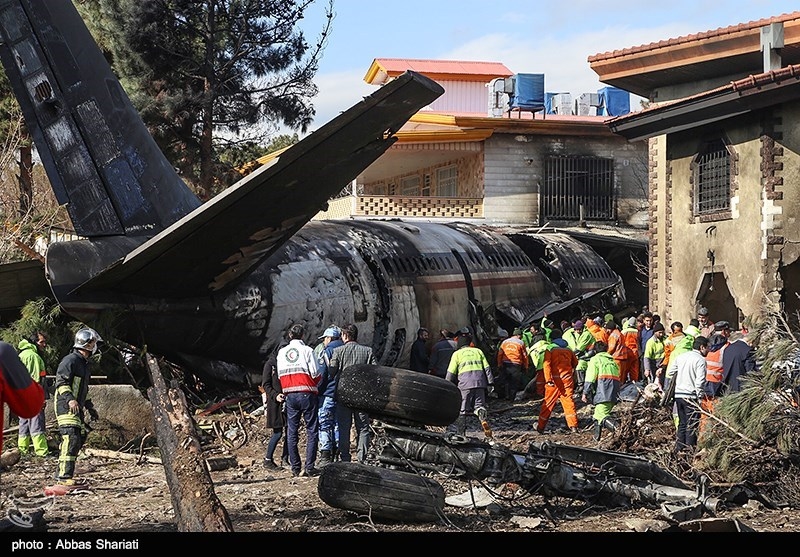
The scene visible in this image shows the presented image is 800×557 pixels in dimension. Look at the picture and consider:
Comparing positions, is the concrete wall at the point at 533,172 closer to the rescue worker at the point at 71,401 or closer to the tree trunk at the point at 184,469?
the rescue worker at the point at 71,401

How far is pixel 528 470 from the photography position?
10.4 metres

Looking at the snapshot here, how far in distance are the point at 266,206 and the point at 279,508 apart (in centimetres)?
404

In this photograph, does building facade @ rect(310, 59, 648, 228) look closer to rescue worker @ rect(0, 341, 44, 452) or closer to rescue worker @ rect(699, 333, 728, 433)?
rescue worker @ rect(699, 333, 728, 433)

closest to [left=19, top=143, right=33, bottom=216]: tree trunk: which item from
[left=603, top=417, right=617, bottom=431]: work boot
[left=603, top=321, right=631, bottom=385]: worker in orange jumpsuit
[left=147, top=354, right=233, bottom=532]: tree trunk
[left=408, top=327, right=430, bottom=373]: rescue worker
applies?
[left=408, top=327, right=430, bottom=373]: rescue worker

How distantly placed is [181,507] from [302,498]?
387 centimetres

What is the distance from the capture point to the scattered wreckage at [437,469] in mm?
10000

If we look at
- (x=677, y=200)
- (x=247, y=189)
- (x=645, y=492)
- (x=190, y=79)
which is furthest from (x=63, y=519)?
(x=190, y=79)

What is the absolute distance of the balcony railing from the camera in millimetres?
35438

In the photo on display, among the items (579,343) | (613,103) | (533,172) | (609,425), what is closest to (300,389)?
(609,425)

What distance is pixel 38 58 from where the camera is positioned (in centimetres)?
1500

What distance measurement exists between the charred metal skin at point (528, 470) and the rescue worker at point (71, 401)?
160 inches

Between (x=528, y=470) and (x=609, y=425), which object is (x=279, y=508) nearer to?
(x=528, y=470)

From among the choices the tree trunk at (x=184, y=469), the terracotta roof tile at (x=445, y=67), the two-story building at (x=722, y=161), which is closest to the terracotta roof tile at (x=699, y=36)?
the two-story building at (x=722, y=161)

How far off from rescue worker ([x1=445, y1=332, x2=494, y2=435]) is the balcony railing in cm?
1917
